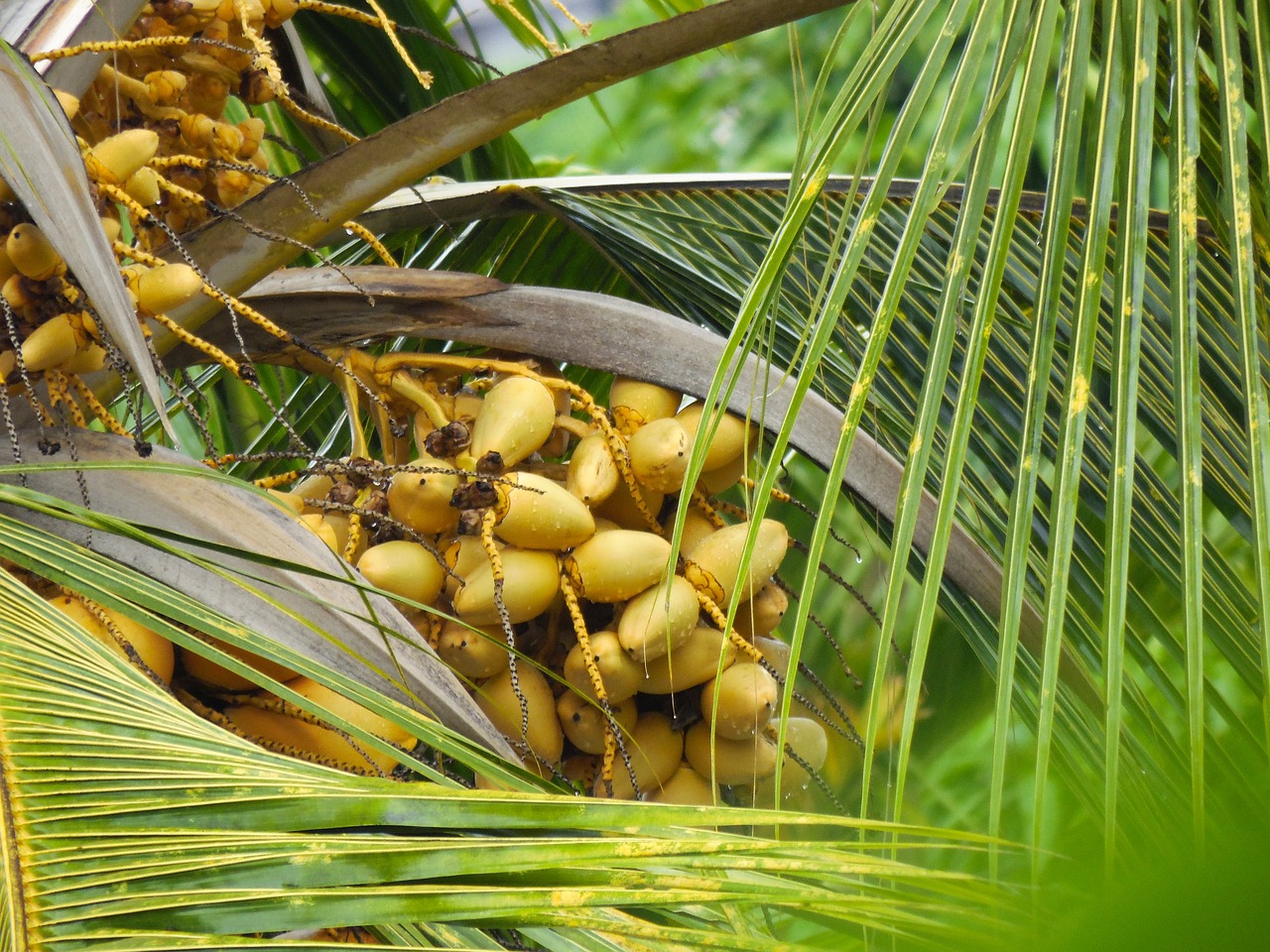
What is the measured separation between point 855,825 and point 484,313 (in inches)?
19.9

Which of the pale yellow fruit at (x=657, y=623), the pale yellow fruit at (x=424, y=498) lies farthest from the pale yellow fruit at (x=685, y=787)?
the pale yellow fruit at (x=424, y=498)

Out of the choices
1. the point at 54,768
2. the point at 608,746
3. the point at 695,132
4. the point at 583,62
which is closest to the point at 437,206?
the point at 583,62

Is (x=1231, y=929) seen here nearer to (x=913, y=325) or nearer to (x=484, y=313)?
(x=484, y=313)

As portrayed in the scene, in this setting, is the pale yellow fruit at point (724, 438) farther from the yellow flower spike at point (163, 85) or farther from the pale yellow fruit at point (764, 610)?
the yellow flower spike at point (163, 85)

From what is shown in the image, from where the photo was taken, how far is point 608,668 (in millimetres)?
663

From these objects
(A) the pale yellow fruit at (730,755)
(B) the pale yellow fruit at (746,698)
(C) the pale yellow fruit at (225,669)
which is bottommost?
(C) the pale yellow fruit at (225,669)

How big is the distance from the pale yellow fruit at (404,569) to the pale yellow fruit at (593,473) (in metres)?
0.09

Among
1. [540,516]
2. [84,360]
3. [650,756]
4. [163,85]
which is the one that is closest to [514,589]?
[540,516]

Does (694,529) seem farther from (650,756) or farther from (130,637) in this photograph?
(130,637)

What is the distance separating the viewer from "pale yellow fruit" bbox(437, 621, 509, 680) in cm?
66

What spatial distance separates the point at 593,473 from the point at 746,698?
15 centimetres

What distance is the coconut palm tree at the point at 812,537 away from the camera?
0.28m

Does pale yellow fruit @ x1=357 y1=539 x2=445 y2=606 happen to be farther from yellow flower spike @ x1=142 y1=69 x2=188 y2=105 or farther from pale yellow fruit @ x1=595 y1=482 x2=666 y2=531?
yellow flower spike @ x1=142 y1=69 x2=188 y2=105

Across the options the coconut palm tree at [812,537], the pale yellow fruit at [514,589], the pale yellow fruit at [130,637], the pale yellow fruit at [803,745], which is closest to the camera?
the coconut palm tree at [812,537]
